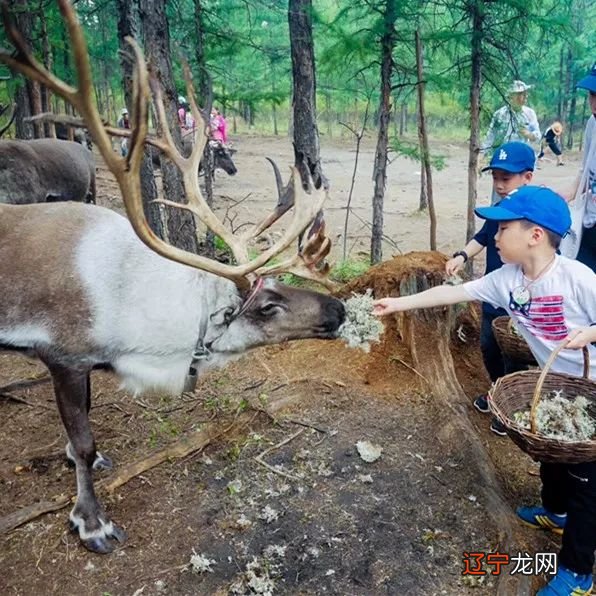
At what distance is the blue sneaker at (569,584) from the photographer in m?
2.44

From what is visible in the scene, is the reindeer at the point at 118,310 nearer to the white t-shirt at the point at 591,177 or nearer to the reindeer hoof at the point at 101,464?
the reindeer hoof at the point at 101,464

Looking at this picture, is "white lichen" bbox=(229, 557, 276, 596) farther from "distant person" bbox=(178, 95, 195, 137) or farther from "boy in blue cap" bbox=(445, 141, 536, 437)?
"distant person" bbox=(178, 95, 195, 137)

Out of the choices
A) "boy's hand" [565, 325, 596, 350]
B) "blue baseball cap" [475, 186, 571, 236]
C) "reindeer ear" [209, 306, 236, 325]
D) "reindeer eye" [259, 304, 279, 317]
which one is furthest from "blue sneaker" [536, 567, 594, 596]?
"reindeer ear" [209, 306, 236, 325]

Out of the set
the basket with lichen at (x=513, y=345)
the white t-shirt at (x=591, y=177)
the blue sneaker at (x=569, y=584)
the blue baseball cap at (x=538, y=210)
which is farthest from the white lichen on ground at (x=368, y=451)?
the white t-shirt at (x=591, y=177)

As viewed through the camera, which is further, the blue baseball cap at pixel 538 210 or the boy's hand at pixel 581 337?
the blue baseball cap at pixel 538 210

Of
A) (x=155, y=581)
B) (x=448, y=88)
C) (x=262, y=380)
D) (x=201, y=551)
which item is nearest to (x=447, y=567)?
(x=201, y=551)

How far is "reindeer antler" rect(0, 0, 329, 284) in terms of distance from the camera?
1.95m

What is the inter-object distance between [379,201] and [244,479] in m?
3.64

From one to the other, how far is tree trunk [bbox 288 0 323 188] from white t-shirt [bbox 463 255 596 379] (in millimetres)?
2958

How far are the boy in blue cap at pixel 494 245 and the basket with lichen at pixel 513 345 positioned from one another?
133 mm

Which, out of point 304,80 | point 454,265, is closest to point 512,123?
point 304,80

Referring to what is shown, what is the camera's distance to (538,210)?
2.43 meters

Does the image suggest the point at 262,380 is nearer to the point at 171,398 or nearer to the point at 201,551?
the point at 171,398

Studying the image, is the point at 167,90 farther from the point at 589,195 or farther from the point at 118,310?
the point at 589,195
